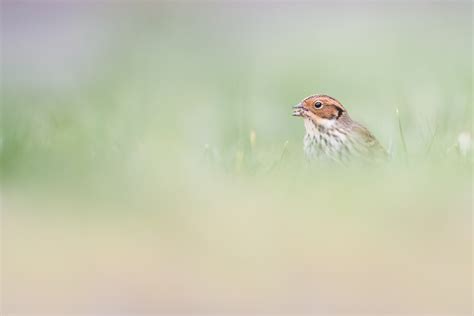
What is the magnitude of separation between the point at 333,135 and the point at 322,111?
0.73ft

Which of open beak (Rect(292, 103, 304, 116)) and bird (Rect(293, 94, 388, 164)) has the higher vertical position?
open beak (Rect(292, 103, 304, 116))

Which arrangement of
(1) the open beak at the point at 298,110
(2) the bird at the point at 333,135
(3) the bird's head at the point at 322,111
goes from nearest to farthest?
(2) the bird at the point at 333,135 < (3) the bird's head at the point at 322,111 < (1) the open beak at the point at 298,110

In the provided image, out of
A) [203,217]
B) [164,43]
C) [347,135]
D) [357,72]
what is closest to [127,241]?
[203,217]

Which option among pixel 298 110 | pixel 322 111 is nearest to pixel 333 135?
pixel 322 111

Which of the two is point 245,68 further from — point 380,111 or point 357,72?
point 380,111

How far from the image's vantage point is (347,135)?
19.4ft

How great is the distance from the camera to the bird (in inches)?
221

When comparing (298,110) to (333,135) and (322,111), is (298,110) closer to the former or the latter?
(322,111)

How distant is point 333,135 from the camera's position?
5.96 meters

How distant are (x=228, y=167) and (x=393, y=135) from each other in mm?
1094

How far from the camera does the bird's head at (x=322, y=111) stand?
607 centimetres

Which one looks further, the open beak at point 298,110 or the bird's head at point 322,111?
the open beak at point 298,110

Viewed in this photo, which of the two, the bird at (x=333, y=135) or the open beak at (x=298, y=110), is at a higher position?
the open beak at (x=298, y=110)

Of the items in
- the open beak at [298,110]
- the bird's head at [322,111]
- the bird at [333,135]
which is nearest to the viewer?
the bird at [333,135]
